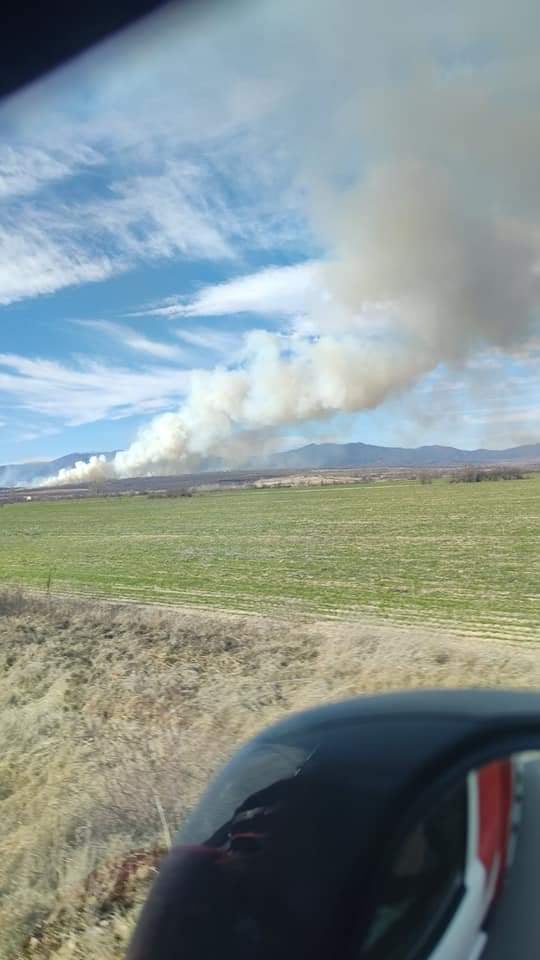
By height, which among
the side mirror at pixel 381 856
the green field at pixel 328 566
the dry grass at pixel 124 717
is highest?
the side mirror at pixel 381 856

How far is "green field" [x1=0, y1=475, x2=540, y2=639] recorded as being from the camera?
13.5 metres

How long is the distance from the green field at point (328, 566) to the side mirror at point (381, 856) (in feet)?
31.9

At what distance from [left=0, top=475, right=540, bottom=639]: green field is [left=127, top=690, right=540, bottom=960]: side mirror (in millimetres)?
9726

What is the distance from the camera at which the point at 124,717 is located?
5836mm

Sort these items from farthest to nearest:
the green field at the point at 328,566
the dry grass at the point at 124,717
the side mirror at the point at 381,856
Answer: the green field at the point at 328,566 → the dry grass at the point at 124,717 → the side mirror at the point at 381,856

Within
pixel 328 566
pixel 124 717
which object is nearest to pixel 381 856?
pixel 124 717

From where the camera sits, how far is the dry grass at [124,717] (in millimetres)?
3125

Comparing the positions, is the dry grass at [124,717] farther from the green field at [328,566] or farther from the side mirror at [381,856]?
the green field at [328,566]

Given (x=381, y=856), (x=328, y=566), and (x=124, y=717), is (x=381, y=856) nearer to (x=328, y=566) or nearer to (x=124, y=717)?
(x=124, y=717)

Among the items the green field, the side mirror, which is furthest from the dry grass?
the green field

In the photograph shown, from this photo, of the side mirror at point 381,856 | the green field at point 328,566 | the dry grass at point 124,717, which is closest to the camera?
the side mirror at point 381,856

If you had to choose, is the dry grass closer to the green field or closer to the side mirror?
the side mirror

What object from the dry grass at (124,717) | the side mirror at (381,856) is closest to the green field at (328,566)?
the dry grass at (124,717)

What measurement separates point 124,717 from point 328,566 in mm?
14818
